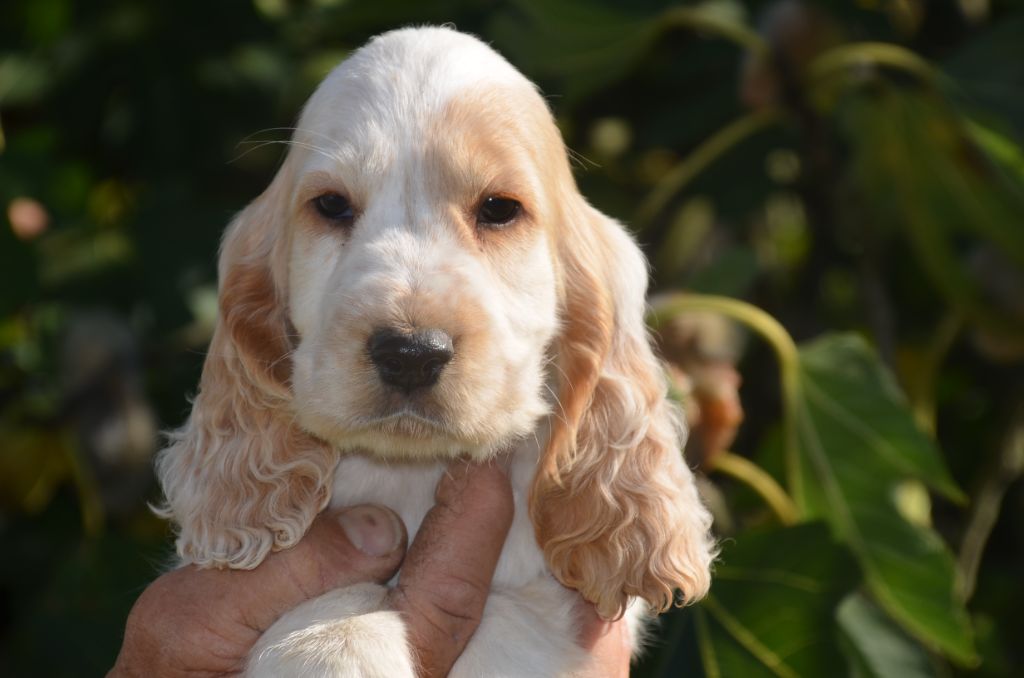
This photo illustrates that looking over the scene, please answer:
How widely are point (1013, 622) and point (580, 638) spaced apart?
9.53 ft

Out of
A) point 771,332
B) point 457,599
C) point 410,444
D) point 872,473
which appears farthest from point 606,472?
point 872,473

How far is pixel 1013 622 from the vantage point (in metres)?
4.79

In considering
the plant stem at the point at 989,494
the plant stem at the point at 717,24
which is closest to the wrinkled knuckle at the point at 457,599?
the plant stem at the point at 717,24

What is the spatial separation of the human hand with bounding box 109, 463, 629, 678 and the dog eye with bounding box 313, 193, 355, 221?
57 cm

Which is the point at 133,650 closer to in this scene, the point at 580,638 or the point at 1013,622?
the point at 580,638

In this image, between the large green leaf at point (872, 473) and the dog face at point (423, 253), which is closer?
the dog face at point (423, 253)

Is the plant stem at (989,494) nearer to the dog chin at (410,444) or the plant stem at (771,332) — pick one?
the plant stem at (771,332)

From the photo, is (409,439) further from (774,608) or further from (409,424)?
(774,608)

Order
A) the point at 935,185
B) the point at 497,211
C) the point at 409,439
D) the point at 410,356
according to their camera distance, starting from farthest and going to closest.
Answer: the point at 935,185 → the point at 497,211 → the point at 409,439 → the point at 410,356

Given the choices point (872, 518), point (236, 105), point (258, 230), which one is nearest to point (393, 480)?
point (258, 230)

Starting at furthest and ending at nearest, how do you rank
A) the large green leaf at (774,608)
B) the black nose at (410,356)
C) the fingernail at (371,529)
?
the large green leaf at (774,608) → the fingernail at (371,529) → the black nose at (410,356)

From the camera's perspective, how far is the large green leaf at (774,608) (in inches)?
119

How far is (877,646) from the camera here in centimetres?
326

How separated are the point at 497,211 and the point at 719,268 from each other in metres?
1.33
